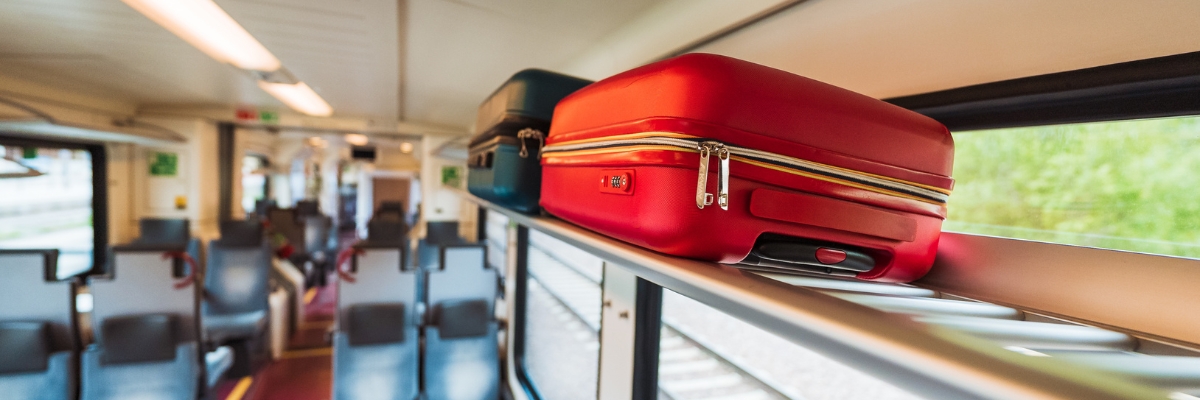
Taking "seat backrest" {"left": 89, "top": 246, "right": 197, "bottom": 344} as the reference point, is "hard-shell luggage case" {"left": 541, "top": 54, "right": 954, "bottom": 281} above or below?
above

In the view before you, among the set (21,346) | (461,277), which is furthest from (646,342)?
(21,346)

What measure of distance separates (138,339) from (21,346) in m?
0.58

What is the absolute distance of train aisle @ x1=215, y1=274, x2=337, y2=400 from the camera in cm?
419

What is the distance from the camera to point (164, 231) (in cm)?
536

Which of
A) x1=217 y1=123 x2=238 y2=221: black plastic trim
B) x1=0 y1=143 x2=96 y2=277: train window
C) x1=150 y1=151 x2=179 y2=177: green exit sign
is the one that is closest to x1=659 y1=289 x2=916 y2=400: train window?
x1=0 y1=143 x2=96 y2=277: train window

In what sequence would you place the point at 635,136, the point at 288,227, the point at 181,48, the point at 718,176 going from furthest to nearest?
1. the point at 288,227
2. the point at 181,48
3. the point at 635,136
4. the point at 718,176

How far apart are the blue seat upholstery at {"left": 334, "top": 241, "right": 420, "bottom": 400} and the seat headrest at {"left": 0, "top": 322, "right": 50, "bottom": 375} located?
6.02 ft

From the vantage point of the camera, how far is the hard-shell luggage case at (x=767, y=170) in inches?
26.4

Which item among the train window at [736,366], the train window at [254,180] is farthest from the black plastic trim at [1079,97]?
the train window at [254,180]

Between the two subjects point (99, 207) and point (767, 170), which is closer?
point (767, 170)

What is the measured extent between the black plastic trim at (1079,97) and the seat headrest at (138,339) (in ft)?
15.7

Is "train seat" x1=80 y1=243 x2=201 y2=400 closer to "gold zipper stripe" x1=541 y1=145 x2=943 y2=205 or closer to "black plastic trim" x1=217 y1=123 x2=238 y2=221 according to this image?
"black plastic trim" x1=217 y1=123 x2=238 y2=221

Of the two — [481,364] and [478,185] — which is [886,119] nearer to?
[478,185]

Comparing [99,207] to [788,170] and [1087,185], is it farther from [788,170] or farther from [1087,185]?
[1087,185]
